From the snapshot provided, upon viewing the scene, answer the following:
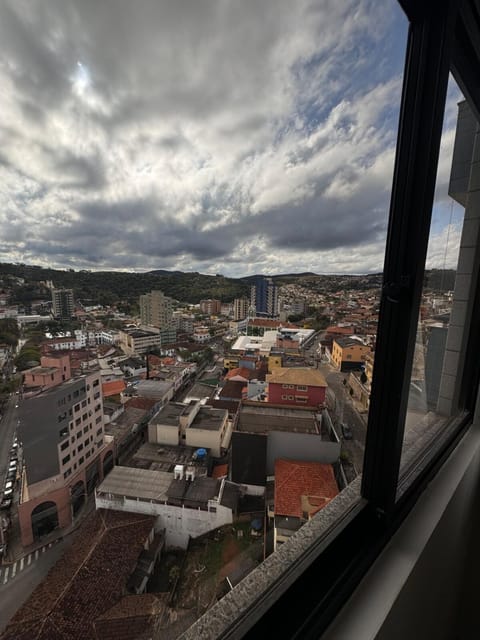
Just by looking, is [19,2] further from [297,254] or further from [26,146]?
[297,254]

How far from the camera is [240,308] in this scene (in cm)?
175

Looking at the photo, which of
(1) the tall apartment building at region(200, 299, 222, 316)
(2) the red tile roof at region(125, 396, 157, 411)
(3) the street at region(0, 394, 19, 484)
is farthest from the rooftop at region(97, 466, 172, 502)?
(1) the tall apartment building at region(200, 299, 222, 316)

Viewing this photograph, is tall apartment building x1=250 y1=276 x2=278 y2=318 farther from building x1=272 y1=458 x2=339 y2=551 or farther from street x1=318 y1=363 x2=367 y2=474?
building x1=272 y1=458 x2=339 y2=551

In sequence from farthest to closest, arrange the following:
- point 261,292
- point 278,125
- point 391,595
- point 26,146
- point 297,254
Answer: point 261,292 < point 297,254 < point 278,125 < point 26,146 < point 391,595

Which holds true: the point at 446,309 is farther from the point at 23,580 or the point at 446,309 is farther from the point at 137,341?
the point at 23,580

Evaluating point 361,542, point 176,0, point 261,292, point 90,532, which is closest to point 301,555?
point 361,542

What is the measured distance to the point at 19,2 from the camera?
0.57m

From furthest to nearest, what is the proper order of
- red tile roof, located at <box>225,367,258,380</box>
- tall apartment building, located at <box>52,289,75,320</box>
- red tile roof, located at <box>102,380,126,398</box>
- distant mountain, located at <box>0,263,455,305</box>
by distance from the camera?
red tile roof, located at <box>225,367,258,380</box> → red tile roof, located at <box>102,380,126,398</box> → tall apartment building, located at <box>52,289,75,320</box> → distant mountain, located at <box>0,263,455,305</box>

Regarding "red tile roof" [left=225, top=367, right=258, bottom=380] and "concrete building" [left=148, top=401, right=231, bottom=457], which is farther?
"red tile roof" [left=225, top=367, right=258, bottom=380]

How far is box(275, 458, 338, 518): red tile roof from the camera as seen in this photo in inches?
39.9

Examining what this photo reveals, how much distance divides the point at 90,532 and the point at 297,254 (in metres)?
1.43

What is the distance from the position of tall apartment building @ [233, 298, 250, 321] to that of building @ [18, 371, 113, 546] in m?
0.95

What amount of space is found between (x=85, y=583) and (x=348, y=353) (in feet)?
3.96

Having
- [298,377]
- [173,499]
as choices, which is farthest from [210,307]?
[173,499]
